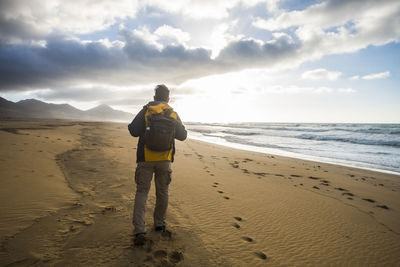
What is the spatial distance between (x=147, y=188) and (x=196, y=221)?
1500 millimetres

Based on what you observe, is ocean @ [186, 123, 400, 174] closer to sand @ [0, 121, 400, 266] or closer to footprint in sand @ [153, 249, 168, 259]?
sand @ [0, 121, 400, 266]

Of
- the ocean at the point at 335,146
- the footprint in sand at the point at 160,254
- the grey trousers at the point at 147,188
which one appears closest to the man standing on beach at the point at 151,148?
the grey trousers at the point at 147,188

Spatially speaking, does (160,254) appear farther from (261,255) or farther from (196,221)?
(261,255)

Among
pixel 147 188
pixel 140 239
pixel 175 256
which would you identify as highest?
pixel 147 188

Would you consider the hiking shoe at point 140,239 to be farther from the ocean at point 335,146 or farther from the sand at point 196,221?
the ocean at point 335,146

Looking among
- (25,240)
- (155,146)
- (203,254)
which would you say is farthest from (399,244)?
(25,240)

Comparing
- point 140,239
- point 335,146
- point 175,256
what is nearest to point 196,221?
point 175,256

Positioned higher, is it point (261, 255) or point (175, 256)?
point (175, 256)

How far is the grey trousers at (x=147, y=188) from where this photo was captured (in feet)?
10.3

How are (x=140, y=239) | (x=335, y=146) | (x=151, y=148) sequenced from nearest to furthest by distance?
(x=140, y=239)
(x=151, y=148)
(x=335, y=146)

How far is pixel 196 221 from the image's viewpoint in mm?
4109

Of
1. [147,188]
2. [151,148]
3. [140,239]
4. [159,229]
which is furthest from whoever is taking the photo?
[159,229]

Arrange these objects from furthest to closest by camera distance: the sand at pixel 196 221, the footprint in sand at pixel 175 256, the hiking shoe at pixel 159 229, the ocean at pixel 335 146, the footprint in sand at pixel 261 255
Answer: the ocean at pixel 335 146
the hiking shoe at pixel 159 229
the footprint in sand at pixel 261 255
the sand at pixel 196 221
the footprint in sand at pixel 175 256

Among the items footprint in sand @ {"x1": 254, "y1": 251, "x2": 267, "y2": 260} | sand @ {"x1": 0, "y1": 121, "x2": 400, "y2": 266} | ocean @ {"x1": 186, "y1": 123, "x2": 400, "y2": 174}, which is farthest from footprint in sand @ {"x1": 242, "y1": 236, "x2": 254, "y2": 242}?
ocean @ {"x1": 186, "y1": 123, "x2": 400, "y2": 174}
